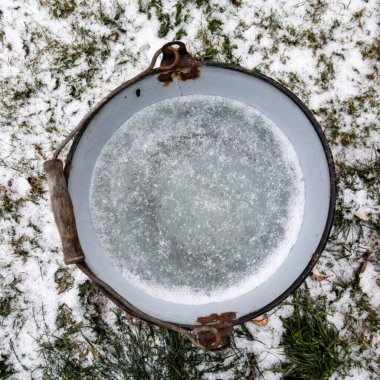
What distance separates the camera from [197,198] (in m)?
1.26

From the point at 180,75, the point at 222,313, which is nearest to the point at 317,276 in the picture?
the point at 222,313

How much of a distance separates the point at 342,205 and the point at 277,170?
0.83 ft

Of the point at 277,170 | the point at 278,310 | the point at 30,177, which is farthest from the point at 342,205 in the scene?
the point at 30,177

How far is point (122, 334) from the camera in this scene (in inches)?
53.4

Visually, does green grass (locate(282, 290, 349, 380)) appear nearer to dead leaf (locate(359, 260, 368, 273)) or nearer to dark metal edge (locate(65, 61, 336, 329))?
dead leaf (locate(359, 260, 368, 273))

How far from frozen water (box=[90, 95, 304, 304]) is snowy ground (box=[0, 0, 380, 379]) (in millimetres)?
194

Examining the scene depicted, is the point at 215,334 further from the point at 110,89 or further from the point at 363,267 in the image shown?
the point at 110,89

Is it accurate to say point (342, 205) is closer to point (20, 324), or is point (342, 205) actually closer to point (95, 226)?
point (95, 226)

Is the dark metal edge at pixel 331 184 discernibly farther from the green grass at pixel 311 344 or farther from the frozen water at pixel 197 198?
the green grass at pixel 311 344

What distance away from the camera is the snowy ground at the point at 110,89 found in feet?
4.50

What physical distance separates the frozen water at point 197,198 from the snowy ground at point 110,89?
194 millimetres

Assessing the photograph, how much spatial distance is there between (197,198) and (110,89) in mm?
428

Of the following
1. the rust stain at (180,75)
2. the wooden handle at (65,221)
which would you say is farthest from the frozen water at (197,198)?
the wooden handle at (65,221)

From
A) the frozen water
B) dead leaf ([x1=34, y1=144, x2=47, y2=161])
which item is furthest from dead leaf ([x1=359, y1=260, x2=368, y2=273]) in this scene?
dead leaf ([x1=34, y1=144, x2=47, y2=161])
